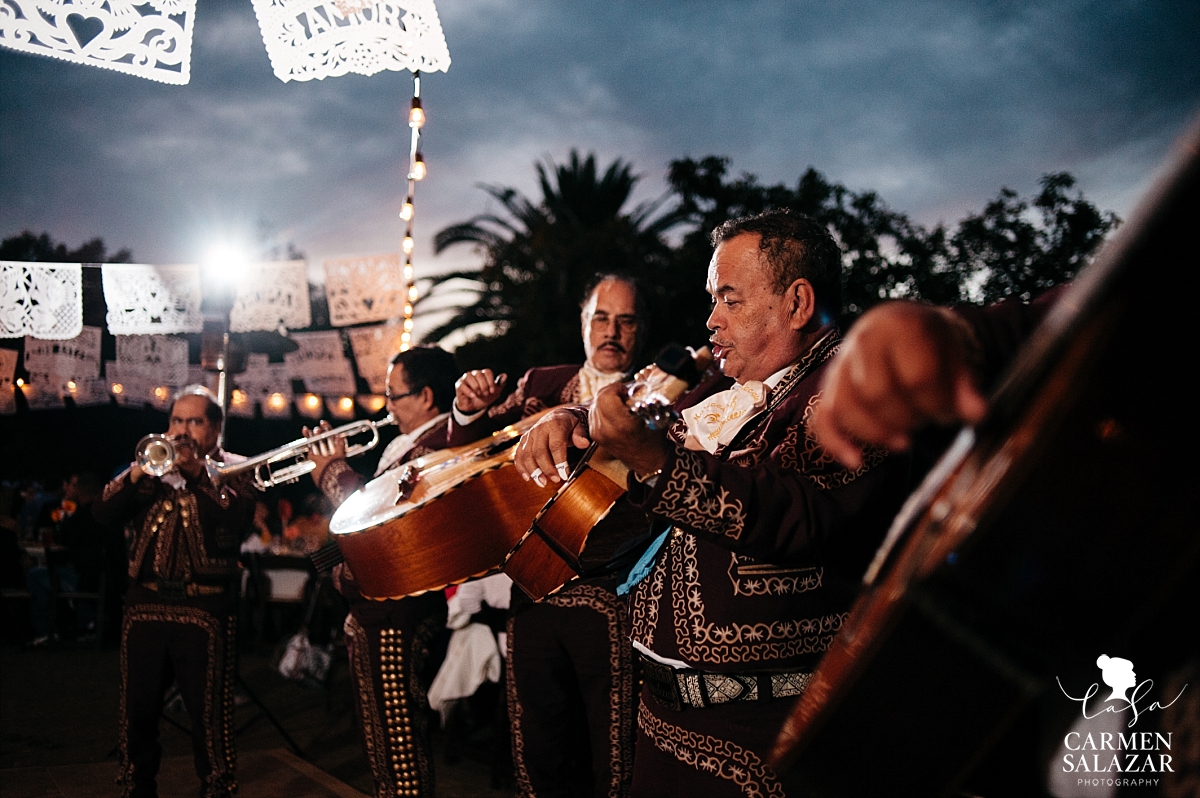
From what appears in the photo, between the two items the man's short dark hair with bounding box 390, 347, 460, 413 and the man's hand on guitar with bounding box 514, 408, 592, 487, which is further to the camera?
the man's short dark hair with bounding box 390, 347, 460, 413

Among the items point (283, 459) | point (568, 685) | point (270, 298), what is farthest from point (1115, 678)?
point (270, 298)

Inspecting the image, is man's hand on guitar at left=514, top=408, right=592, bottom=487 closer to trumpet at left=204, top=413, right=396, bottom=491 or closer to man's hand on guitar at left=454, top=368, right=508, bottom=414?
man's hand on guitar at left=454, top=368, right=508, bottom=414

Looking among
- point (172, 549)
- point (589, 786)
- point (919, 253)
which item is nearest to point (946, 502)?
point (589, 786)

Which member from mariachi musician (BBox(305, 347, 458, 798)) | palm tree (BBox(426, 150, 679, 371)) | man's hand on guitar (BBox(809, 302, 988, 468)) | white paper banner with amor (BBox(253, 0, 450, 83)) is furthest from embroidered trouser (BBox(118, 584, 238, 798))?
palm tree (BBox(426, 150, 679, 371))

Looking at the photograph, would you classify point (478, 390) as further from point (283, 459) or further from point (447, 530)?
point (283, 459)

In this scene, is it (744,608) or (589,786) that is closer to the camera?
(744,608)

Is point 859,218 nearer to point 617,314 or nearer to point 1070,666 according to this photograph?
point 617,314

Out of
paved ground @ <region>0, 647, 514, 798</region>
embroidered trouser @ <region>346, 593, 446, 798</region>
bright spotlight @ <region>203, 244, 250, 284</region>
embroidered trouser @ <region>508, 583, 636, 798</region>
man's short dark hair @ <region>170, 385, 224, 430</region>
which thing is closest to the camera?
embroidered trouser @ <region>508, 583, 636, 798</region>

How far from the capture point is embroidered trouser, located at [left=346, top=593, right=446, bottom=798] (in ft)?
12.8

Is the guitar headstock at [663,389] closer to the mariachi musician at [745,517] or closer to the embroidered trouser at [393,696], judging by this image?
the mariachi musician at [745,517]

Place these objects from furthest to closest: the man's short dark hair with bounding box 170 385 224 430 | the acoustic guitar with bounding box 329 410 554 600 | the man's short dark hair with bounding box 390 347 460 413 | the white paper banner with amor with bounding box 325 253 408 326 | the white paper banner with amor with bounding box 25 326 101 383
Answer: the white paper banner with amor with bounding box 25 326 101 383 → the white paper banner with amor with bounding box 325 253 408 326 → the man's short dark hair with bounding box 170 385 224 430 → the man's short dark hair with bounding box 390 347 460 413 → the acoustic guitar with bounding box 329 410 554 600

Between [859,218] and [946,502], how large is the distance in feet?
42.8

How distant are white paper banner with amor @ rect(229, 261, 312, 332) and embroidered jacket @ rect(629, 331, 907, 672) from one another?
265 inches

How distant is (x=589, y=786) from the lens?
13.2 ft
